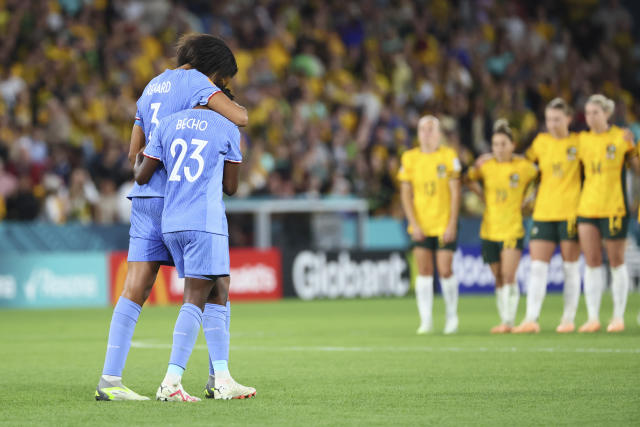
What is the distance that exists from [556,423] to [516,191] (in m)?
7.11

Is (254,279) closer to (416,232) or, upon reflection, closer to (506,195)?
(416,232)

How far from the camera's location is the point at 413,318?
15.6 m

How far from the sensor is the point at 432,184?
41.8ft

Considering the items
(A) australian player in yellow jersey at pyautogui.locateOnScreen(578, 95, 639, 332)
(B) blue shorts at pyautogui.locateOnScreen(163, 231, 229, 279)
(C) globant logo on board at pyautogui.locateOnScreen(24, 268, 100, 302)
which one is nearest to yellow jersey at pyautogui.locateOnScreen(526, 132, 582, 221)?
(A) australian player in yellow jersey at pyautogui.locateOnScreen(578, 95, 639, 332)

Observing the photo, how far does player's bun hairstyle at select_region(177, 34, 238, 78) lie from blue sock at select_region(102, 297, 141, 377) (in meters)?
1.48

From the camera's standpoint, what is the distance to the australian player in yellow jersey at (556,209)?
1237 cm

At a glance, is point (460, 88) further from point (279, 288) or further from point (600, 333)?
point (600, 333)

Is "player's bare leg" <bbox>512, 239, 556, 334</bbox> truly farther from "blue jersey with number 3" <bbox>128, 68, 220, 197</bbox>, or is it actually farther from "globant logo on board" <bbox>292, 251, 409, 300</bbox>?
"globant logo on board" <bbox>292, 251, 409, 300</bbox>

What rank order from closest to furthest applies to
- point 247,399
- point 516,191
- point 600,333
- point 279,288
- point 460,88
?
point 247,399 → point 600,333 → point 516,191 → point 279,288 → point 460,88

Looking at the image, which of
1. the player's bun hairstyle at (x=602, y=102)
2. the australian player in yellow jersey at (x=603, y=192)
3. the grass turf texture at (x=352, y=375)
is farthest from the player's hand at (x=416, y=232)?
the player's bun hairstyle at (x=602, y=102)

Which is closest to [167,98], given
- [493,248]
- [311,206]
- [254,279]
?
[493,248]

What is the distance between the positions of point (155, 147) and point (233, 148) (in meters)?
0.46

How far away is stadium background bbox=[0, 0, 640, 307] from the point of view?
19828mm

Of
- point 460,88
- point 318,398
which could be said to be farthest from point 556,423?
point 460,88
